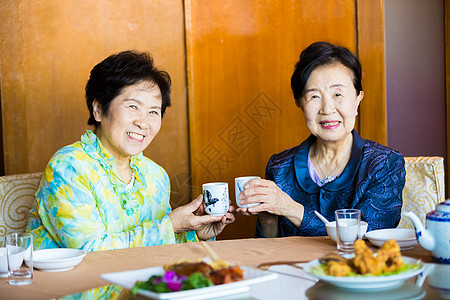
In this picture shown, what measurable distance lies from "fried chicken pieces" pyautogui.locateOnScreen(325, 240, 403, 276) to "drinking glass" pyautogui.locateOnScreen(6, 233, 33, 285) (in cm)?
71

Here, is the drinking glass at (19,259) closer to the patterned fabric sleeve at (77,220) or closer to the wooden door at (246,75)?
the patterned fabric sleeve at (77,220)

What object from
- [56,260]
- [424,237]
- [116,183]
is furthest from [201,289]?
[116,183]

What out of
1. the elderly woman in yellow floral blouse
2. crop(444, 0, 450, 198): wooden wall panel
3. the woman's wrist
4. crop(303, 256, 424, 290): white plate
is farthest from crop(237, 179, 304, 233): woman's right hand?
crop(444, 0, 450, 198): wooden wall panel

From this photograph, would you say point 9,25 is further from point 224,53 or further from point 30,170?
point 224,53

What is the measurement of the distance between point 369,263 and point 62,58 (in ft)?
7.14

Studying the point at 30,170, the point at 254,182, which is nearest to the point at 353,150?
the point at 254,182

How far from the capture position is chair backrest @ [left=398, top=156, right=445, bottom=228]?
2.06 metres

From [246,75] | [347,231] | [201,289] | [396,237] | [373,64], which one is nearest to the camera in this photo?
[201,289]

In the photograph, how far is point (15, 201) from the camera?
2.00m

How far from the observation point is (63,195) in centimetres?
169

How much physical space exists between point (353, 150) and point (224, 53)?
121 cm

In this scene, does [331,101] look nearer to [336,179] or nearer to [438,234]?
[336,179]

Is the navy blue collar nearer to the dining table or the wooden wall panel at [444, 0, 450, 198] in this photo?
the dining table

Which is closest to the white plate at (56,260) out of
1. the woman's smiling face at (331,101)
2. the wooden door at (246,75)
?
the woman's smiling face at (331,101)
